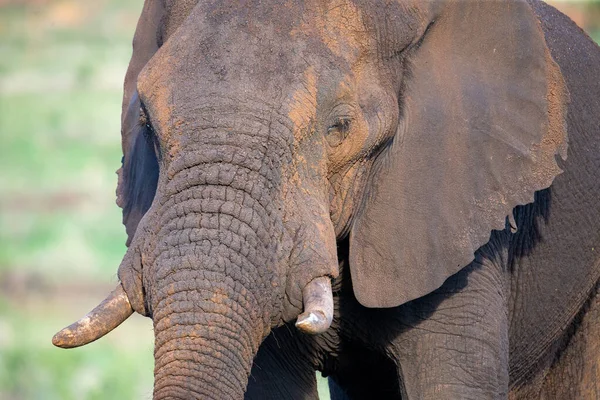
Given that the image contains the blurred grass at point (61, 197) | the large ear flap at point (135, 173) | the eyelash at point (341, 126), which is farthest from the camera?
the blurred grass at point (61, 197)

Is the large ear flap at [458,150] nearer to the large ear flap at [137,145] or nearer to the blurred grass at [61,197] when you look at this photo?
the large ear flap at [137,145]

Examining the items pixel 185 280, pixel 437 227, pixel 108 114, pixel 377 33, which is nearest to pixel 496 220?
pixel 437 227

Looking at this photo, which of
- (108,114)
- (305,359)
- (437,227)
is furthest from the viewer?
(108,114)

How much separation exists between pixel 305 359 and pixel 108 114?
14.6 meters

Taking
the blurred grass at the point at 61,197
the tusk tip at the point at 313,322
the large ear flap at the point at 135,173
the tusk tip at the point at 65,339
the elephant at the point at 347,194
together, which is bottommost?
the tusk tip at the point at 313,322

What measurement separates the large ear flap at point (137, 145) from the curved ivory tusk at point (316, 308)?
104 centimetres

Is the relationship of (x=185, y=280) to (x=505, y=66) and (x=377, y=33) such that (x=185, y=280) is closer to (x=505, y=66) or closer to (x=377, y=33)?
(x=377, y=33)

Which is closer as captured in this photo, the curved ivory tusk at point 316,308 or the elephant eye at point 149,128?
the curved ivory tusk at point 316,308

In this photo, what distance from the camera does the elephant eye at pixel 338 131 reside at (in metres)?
4.93

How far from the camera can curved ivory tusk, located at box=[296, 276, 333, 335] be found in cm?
449

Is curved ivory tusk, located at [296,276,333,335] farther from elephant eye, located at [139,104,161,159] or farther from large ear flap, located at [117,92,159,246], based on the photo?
large ear flap, located at [117,92,159,246]

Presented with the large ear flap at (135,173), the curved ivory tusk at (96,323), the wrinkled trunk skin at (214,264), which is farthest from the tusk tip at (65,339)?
the large ear flap at (135,173)

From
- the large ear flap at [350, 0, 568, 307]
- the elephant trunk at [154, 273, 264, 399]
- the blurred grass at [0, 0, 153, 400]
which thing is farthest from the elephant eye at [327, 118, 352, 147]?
the blurred grass at [0, 0, 153, 400]

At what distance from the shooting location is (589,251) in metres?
6.18
